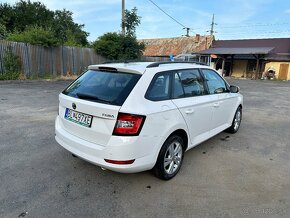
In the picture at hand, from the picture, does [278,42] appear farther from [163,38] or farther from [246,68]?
[163,38]

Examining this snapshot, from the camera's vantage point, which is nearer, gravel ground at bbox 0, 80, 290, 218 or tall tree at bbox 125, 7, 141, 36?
gravel ground at bbox 0, 80, 290, 218

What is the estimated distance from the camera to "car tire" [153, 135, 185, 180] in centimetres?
310

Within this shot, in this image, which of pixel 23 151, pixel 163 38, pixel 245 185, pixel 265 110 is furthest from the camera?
pixel 163 38

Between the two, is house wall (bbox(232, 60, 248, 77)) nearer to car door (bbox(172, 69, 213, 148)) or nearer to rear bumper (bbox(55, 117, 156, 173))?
car door (bbox(172, 69, 213, 148))

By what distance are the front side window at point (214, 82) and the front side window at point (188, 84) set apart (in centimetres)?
27

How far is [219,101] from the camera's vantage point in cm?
432

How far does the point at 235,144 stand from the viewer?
15.8ft

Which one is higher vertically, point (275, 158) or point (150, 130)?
point (150, 130)

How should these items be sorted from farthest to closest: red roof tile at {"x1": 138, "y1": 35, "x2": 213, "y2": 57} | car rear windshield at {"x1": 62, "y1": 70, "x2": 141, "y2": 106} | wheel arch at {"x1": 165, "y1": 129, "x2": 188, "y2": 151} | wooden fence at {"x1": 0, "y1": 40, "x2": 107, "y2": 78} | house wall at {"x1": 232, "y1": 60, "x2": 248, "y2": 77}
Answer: red roof tile at {"x1": 138, "y1": 35, "x2": 213, "y2": 57}, house wall at {"x1": 232, "y1": 60, "x2": 248, "y2": 77}, wooden fence at {"x1": 0, "y1": 40, "x2": 107, "y2": 78}, wheel arch at {"x1": 165, "y1": 129, "x2": 188, "y2": 151}, car rear windshield at {"x1": 62, "y1": 70, "x2": 141, "y2": 106}

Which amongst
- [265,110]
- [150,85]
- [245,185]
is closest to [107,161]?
[150,85]

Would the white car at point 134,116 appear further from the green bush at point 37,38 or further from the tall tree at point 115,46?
the tall tree at point 115,46

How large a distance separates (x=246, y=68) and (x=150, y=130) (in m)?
31.1

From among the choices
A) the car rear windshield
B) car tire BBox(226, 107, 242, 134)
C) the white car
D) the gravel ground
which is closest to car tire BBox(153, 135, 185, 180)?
the white car

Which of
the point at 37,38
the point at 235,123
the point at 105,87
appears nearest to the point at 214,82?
the point at 235,123
